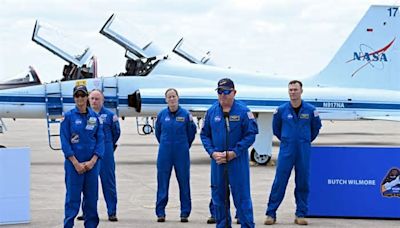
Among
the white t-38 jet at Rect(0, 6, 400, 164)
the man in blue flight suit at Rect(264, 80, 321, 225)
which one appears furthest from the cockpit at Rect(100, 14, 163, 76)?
the man in blue flight suit at Rect(264, 80, 321, 225)

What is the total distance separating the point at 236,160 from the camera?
8047 millimetres

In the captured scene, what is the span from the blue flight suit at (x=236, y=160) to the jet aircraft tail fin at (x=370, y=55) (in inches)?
533

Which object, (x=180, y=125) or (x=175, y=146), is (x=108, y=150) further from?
(x=180, y=125)

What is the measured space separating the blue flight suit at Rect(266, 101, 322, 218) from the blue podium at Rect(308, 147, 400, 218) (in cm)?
49

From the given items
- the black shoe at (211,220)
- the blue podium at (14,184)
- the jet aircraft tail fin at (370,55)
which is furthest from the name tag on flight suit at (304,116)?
the jet aircraft tail fin at (370,55)

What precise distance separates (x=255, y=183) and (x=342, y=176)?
13.1ft

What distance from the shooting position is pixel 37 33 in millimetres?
19156

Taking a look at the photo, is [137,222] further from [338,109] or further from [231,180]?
[338,109]

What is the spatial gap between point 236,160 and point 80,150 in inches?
66.9

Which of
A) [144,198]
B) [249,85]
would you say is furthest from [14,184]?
[249,85]

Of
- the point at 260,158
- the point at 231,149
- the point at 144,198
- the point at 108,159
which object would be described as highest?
the point at 231,149

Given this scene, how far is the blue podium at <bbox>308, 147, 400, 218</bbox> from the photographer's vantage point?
9992mm

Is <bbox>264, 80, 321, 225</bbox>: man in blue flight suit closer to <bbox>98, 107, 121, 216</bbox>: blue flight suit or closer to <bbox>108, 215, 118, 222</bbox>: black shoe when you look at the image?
<bbox>108, 215, 118, 222</bbox>: black shoe

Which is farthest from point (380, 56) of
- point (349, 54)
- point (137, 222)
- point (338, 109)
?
point (137, 222)
